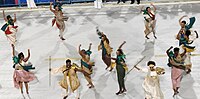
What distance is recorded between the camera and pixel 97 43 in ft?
50.9

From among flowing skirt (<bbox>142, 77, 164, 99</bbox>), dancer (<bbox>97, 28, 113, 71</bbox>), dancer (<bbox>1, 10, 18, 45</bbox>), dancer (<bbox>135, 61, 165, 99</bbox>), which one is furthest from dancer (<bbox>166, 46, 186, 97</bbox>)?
dancer (<bbox>1, 10, 18, 45</bbox>)

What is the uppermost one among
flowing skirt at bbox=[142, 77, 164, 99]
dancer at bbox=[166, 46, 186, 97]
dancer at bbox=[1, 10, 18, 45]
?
dancer at bbox=[1, 10, 18, 45]

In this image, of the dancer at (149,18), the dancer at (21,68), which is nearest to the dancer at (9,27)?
the dancer at (21,68)

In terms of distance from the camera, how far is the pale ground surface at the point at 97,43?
11.9 meters

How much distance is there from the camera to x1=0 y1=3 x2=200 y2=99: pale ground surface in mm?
11891

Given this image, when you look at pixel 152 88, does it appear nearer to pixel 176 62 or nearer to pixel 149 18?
pixel 176 62

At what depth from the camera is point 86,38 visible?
53.0 feet

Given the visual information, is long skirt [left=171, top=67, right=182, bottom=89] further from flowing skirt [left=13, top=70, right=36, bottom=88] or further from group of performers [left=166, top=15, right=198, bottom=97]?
flowing skirt [left=13, top=70, right=36, bottom=88]

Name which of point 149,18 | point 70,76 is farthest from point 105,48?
point 149,18

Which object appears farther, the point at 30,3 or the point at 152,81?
the point at 30,3

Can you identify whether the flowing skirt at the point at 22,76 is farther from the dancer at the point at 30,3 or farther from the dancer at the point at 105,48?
the dancer at the point at 30,3

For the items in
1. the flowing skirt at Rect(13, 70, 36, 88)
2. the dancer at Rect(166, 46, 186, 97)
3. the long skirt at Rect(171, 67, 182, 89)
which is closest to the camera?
the dancer at Rect(166, 46, 186, 97)

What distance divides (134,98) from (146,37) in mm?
4644

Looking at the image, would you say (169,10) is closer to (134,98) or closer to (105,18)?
(105,18)
